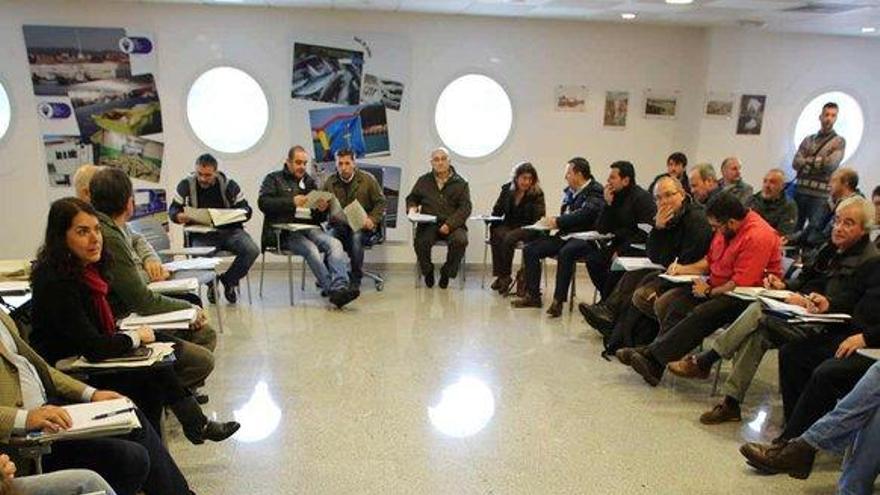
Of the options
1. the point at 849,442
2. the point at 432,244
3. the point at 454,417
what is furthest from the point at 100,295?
the point at 432,244

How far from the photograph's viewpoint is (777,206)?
5227 millimetres

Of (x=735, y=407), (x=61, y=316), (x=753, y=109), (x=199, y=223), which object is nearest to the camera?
(x=61, y=316)

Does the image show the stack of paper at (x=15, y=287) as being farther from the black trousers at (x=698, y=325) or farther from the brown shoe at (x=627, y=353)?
the black trousers at (x=698, y=325)

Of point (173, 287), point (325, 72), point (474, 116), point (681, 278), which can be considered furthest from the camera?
point (474, 116)

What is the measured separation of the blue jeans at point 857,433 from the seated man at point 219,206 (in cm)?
409

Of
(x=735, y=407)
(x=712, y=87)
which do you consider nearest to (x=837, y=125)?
(x=712, y=87)

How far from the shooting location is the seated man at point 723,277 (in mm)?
3324

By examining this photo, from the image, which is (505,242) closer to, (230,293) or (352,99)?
(352,99)

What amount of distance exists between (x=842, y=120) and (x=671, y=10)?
307 centimetres

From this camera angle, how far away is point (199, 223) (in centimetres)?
477

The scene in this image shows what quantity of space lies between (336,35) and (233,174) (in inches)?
68.6

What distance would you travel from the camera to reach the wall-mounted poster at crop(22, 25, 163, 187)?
568 centimetres

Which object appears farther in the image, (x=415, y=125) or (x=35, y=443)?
(x=415, y=125)

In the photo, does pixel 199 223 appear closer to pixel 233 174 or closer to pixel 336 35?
pixel 233 174
